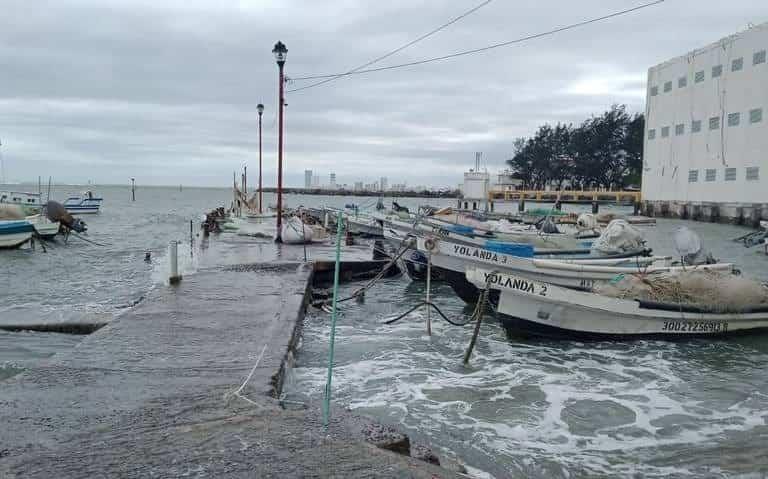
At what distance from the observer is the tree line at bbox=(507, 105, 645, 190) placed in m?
84.2

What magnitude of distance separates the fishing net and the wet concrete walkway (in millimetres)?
6359

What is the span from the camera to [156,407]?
4.81 m

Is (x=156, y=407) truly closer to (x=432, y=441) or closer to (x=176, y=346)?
(x=176, y=346)

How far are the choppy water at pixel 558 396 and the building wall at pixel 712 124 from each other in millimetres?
35272

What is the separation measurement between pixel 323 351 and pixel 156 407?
14.4ft

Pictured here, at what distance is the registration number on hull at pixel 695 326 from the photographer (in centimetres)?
1038

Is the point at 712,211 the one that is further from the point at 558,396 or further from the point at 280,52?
the point at 558,396

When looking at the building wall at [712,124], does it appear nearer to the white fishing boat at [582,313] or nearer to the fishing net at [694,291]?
the fishing net at [694,291]

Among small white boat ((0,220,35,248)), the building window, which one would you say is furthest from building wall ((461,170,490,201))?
small white boat ((0,220,35,248))

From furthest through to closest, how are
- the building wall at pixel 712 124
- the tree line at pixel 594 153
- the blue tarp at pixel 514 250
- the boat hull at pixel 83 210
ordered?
the tree line at pixel 594 153 → the boat hull at pixel 83 210 → the building wall at pixel 712 124 → the blue tarp at pixel 514 250

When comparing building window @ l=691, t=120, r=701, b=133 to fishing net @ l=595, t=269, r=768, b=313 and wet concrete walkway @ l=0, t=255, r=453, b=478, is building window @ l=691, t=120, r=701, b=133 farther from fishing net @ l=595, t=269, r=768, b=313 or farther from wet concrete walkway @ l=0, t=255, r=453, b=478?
wet concrete walkway @ l=0, t=255, r=453, b=478

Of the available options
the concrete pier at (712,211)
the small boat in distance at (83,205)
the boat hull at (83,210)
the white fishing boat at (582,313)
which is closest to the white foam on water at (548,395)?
the white fishing boat at (582,313)

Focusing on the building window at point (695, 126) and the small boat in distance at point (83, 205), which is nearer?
the building window at point (695, 126)

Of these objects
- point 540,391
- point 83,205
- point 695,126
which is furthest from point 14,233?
point 695,126
